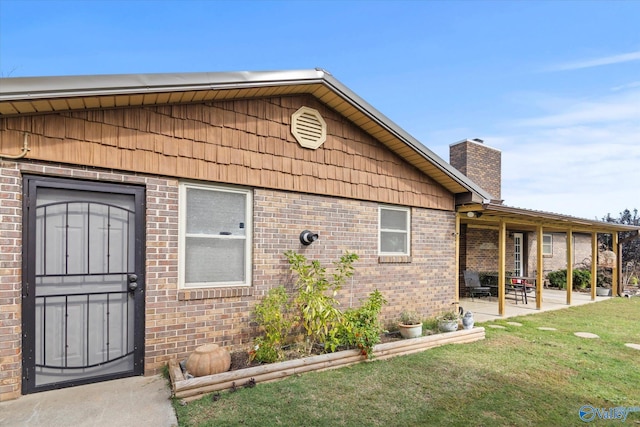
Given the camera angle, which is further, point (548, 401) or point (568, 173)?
point (568, 173)

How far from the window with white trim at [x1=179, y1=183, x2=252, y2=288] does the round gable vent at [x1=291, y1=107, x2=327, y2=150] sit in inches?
48.8

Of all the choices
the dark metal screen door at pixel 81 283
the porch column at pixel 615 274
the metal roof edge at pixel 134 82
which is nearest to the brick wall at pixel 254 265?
the dark metal screen door at pixel 81 283

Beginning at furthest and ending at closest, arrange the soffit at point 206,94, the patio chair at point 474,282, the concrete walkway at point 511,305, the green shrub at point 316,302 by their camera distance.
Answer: the patio chair at point 474,282, the concrete walkway at point 511,305, the green shrub at point 316,302, the soffit at point 206,94

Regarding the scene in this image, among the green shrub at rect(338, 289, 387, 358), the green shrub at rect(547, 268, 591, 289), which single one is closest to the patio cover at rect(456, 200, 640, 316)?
the green shrub at rect(547, 268, 591, 289)

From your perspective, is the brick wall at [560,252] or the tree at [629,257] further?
the tree at [629,257]

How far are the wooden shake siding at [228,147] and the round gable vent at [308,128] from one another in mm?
93

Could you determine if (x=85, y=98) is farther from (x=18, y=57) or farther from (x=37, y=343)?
(x=18, y=57)

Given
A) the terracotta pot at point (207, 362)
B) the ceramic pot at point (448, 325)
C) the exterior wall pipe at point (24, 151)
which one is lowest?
the ceramic pot at point (448, 325)

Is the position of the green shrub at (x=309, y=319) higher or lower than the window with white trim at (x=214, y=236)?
lower

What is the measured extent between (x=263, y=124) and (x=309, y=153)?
869 mm

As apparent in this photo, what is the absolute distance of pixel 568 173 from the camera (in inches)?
968

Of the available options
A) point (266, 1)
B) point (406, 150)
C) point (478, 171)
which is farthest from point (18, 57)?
point (478, 171)

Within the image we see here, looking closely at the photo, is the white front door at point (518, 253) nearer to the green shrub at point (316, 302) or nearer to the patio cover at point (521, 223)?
the patio cover at point (521, 223)

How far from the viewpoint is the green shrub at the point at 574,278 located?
14.7 m
